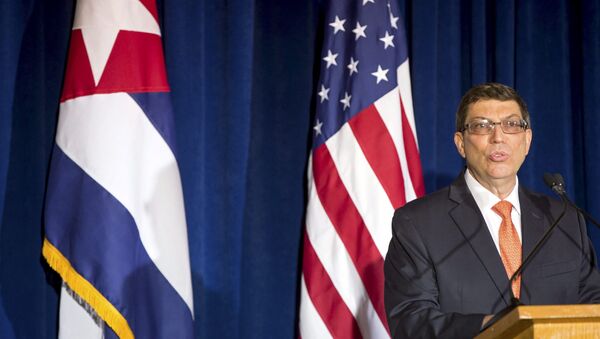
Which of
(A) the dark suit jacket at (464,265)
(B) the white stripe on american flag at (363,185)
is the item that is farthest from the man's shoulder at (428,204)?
(B) the white stripe on american flag at (363,185)

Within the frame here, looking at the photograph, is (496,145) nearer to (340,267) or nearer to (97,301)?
(340,267)

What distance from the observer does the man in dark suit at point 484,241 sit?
105 inches

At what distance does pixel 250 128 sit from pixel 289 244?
0.58m

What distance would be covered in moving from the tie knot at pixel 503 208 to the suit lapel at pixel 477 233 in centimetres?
8

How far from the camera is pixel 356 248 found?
150 inches

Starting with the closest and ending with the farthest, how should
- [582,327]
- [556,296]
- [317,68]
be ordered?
[582,327] < [556,296] < [317,68]

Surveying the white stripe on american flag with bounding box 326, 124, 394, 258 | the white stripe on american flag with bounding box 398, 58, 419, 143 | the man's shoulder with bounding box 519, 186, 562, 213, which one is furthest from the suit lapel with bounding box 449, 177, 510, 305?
the white stripe on american flag with bounding box 398, 58, 419, 143

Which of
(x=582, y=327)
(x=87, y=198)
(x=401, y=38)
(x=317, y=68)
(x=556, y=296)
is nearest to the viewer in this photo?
(x=582, y=327)

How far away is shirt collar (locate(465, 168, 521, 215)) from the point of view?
289 cm

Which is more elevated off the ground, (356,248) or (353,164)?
(353,164)

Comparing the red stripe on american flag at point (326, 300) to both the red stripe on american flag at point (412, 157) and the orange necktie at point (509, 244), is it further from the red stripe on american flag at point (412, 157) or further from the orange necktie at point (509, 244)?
the orange necktie at point (509, 244)

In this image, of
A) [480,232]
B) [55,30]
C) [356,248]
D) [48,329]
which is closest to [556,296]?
[480,232]

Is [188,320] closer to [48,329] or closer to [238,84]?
[48,329]

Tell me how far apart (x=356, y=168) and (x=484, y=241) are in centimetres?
118
